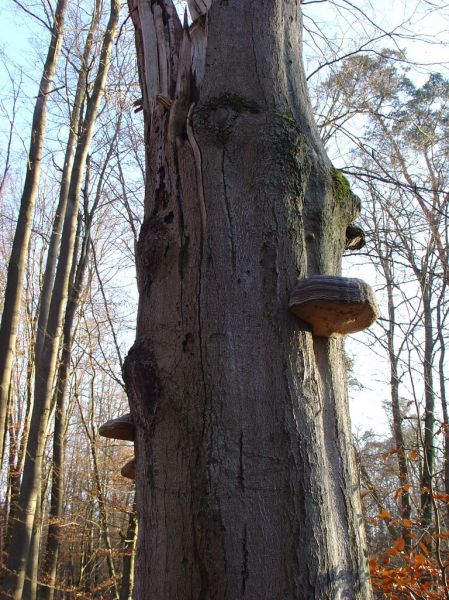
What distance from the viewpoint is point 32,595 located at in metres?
8.45

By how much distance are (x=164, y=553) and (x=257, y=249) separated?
741mm

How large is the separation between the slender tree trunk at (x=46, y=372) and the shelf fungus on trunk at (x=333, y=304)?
7.30m

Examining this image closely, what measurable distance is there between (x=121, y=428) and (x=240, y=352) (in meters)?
0.54

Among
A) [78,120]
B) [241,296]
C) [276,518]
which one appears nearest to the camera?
[276,518]

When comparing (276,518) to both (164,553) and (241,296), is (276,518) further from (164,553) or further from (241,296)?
(241,296)

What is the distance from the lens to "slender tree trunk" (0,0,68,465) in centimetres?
715

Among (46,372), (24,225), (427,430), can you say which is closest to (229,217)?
(24,225)

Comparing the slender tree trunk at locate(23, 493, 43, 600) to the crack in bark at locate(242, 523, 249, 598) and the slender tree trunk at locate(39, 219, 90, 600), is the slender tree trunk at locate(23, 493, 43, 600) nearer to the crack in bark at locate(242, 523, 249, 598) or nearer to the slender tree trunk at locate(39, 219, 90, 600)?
the slender tree trunk at locate(39, 219, 90, 600)

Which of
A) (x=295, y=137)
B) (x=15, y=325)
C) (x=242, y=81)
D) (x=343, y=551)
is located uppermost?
(x=15, y=325)

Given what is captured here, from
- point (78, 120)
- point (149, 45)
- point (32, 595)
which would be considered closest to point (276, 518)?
point (149, 45)

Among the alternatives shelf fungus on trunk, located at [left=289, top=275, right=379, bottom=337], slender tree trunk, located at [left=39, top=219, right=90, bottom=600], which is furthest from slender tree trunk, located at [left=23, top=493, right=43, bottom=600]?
shelf fungus on trunk, located at [left=289, top=275, right=379, bottom=337]

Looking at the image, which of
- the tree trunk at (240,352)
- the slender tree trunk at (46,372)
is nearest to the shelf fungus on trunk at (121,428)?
the tree trunk at (240,352)

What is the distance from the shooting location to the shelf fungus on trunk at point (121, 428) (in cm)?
160

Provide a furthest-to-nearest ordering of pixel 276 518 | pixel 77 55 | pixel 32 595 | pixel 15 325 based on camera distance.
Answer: pixel 77 55 → pixel 32 595 → pixel 15 325 → pixel 276 518
